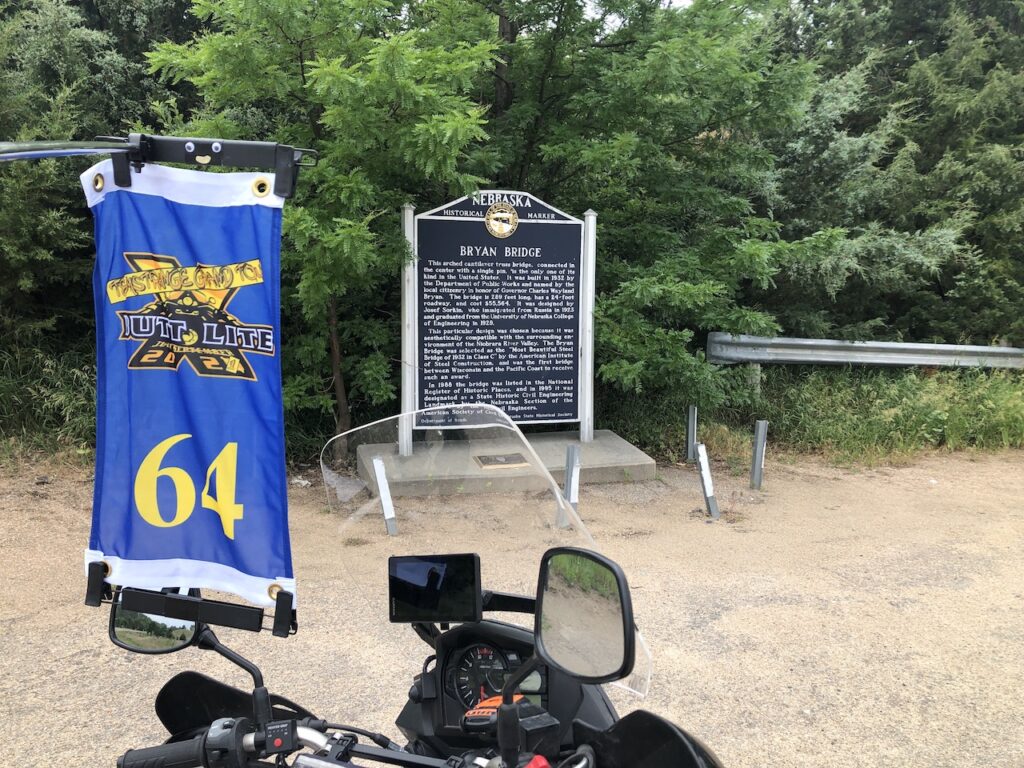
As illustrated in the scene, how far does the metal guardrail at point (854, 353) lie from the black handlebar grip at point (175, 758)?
8.22m

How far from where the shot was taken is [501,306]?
7.34m

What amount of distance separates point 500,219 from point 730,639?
444 centimetres

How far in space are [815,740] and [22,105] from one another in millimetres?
9138

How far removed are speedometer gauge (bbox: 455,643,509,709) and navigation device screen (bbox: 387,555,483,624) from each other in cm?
14

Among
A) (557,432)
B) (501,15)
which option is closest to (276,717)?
(557,432)

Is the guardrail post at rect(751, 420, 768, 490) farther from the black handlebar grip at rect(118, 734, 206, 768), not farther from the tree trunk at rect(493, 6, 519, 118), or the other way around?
the black handlebar grip at rect(118, 734, 206, 768)

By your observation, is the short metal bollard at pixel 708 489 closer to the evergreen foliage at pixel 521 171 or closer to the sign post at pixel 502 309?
the evergreen foliage at pixel 521 171

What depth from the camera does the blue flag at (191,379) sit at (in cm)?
196

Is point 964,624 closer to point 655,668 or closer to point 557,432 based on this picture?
point 655,668

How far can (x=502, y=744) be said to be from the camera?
155 cm

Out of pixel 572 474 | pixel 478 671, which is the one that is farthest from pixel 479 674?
pixel 572 474

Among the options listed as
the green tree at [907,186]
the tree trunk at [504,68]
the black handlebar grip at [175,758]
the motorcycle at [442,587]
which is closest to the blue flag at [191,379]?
the motorcycle at [442,587]

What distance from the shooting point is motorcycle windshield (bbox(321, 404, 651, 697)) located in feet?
6.63

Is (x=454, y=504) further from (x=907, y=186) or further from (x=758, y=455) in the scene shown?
(x=907, y=186)
